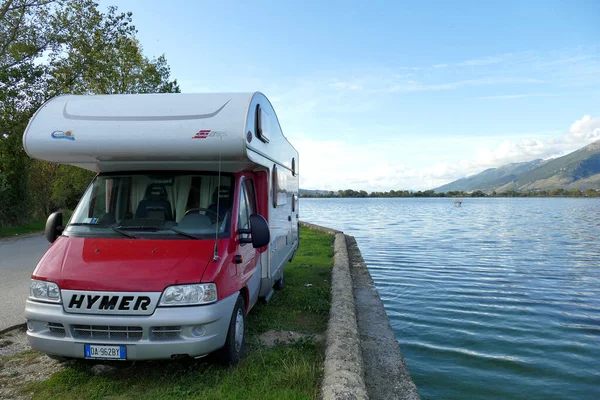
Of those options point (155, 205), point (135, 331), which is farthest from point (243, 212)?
point (135, 331)

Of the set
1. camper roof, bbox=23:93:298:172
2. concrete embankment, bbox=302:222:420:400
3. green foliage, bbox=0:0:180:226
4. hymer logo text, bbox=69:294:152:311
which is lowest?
concrete embankment, bbox=302:222:420:400

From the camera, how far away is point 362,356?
5.67 m

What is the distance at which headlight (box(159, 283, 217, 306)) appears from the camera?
14.1 ft

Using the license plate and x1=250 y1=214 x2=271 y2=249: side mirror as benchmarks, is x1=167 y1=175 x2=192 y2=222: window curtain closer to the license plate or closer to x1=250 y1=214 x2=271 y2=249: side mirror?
x1=250 y1=214 x2=271 y2=249: side mirror

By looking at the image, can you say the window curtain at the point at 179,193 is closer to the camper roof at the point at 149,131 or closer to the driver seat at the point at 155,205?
the driver seat at the point at 155,205

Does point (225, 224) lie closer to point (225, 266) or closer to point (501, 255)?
point (225, 266)

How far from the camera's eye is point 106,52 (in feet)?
70.1

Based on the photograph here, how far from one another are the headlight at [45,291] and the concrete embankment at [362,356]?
8.97ft

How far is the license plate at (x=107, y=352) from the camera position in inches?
167

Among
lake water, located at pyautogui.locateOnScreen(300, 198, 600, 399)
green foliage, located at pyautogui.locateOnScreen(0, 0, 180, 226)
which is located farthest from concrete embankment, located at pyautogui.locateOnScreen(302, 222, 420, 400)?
green foliage, located at pyautogui.locateOnScreen(0, 0, 180, 226)

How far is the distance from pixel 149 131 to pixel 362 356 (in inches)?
146

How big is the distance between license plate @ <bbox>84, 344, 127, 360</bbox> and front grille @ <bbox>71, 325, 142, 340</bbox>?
9cm

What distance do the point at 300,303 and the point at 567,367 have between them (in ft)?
13.6

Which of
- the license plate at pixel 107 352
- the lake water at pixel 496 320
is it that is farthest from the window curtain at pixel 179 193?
the lake water at pixel 496 320
